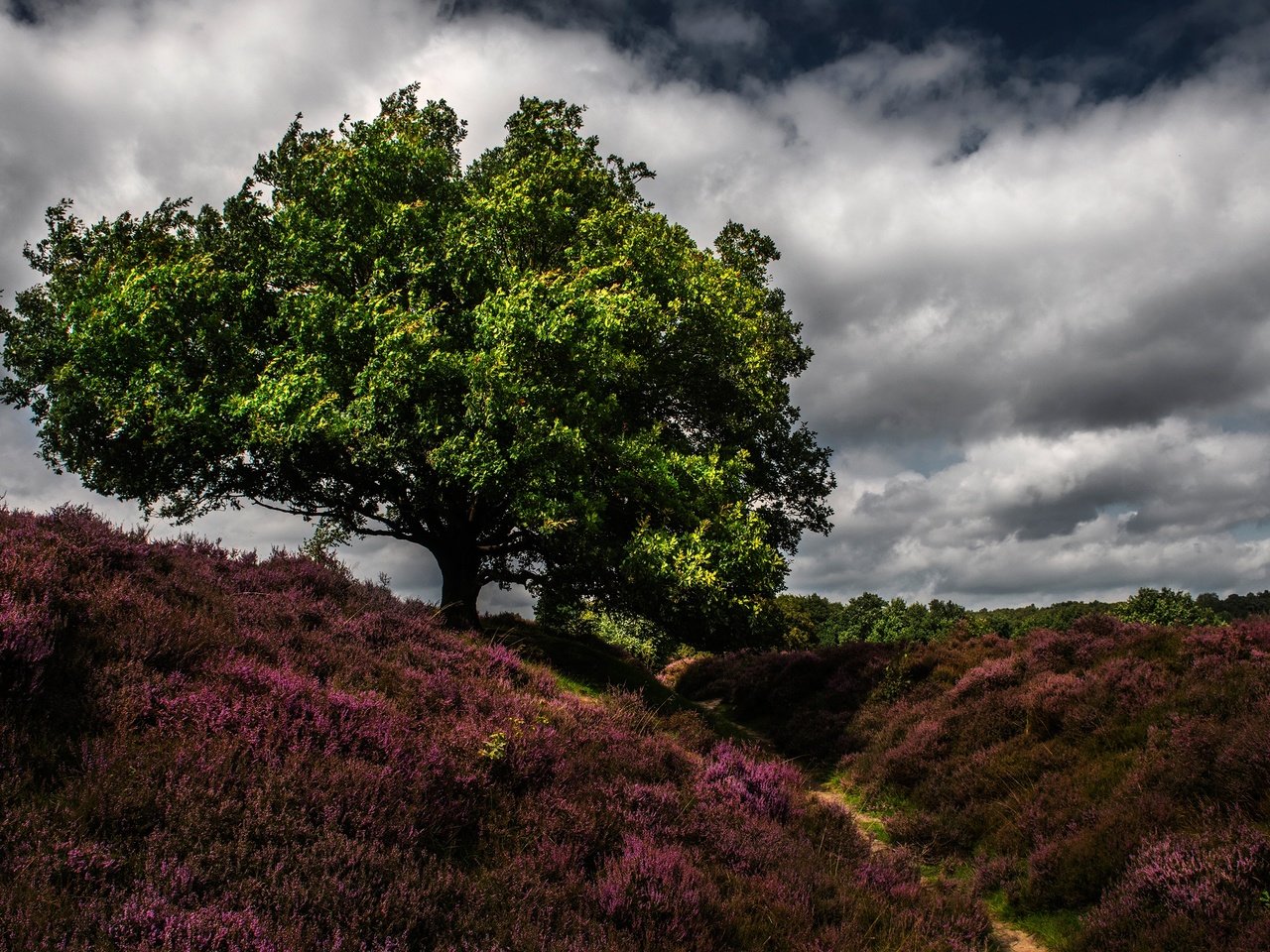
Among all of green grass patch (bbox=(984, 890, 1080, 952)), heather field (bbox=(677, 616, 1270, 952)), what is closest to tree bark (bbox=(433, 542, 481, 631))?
heather field (bbox=(677, 616, 1270, 952))

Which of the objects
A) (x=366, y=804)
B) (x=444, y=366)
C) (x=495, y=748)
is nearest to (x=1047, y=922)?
(x=495, y=748)

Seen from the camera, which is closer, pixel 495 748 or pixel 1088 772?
pixel 495 748

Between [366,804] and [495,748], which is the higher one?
[495,748]

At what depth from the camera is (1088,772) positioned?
404 inches

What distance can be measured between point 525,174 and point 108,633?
1515 centimetres

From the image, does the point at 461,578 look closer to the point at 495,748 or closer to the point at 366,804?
the point at 495,748

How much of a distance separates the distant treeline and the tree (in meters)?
5.28

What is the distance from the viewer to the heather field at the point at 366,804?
14.7 feet

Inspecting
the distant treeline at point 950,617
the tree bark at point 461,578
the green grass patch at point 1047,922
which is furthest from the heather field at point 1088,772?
the tree bark at point 461,578

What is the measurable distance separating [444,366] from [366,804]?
10681 millimetres

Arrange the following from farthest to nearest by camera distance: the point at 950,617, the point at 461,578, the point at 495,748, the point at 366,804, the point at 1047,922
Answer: the point at 950,617, the point at 461,578, the point at 1047,922, the point at 495,748, the point at 366,804

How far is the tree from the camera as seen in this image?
14953 mm

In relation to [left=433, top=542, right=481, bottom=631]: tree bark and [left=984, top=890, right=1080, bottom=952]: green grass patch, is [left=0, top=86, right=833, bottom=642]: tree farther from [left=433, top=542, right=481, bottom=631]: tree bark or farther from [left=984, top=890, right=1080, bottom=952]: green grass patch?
[left=984, top=890, right=1080, bottom=952]: green grass patch

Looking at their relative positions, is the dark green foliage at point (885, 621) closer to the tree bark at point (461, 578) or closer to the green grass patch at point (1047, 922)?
the tree bark at point (461, 578)
